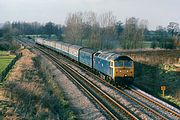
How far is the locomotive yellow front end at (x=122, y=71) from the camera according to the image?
27594 mm

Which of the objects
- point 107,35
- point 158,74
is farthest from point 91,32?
point 158,74

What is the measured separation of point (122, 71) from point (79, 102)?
599 centimetres

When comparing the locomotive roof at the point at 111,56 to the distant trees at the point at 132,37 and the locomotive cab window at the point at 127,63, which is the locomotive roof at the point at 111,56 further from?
the distant trees at the point at 132,37

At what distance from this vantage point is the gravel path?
64.3 feet

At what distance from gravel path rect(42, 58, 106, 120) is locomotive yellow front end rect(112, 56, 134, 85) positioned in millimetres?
3562

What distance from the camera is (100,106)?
21812 millimetres

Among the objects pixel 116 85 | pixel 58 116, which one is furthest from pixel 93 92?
pixel 58 116

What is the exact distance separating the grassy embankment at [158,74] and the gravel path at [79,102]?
6.24 metres

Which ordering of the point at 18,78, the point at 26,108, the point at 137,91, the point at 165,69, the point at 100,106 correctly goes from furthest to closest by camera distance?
the point at 165,69 → the point at 18,78 → the point at 137,91 → the point at 100,106 → the point at 26,108

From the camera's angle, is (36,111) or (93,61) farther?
→ (93,61)

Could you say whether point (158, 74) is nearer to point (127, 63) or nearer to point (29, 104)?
point (127, 63)

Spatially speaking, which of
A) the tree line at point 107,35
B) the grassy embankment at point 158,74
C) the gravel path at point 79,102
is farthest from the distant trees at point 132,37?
the gravel path at point 79,102

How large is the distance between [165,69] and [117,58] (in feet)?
31.9

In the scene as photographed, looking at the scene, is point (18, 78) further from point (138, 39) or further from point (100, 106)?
point (138, 39)
